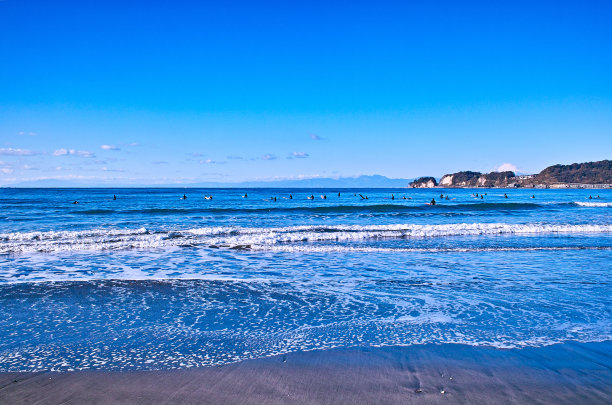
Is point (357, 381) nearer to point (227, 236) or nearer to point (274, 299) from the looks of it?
point (274, 299)

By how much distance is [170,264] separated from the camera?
44.7ft

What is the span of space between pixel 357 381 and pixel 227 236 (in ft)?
56.9

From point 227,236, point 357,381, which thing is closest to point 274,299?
point 357,381

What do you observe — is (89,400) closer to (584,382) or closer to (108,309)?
(108,309)

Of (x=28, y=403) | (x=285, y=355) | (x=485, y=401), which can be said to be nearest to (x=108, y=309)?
(x=28, y=403)

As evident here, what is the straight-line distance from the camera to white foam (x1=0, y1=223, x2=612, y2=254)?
17.8 metres

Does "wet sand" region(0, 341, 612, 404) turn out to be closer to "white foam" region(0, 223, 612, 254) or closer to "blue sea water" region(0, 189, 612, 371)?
"blue sea water" region(0, 189, 612, 371)

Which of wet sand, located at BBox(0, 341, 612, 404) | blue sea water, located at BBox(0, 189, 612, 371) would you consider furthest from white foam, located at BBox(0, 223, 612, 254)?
wet sand, located at BBox(0, 341, 612, 404)

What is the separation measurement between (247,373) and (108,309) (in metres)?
4.28

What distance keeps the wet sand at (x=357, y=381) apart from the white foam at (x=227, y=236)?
1256 centimetres

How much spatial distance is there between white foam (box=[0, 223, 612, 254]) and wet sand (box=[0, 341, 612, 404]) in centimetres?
1256

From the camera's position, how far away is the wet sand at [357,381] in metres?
4.59

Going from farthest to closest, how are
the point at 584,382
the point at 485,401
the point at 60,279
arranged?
the point at 60,279, the point at 584,382, the point at 485,401

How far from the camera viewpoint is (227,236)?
21.7 m
